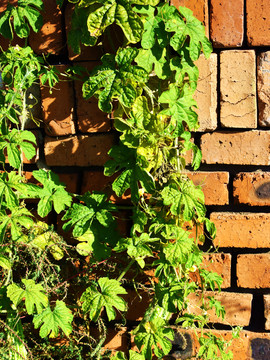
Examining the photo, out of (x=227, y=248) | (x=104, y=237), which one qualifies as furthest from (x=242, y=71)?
(x=104, y=237)

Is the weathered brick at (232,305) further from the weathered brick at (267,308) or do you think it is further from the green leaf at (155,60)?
the green leaf at (155,60)

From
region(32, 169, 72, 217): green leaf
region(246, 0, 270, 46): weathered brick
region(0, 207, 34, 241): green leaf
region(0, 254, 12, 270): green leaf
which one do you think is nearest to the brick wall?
region(246, 0, 270, 46): weathered brick

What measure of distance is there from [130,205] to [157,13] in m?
0.64

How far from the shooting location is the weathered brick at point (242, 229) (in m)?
1.56

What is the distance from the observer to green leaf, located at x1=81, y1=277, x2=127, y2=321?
4.47 feet

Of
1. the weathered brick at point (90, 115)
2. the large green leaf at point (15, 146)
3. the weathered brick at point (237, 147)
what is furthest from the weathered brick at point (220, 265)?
the large green leaf at point (15, 146)

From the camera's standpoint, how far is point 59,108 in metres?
1.59

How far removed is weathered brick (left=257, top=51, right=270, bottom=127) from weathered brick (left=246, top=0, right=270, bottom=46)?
5 cm

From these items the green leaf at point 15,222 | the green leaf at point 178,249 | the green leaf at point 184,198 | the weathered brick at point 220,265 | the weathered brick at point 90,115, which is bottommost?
the weathered brick at point 220,265

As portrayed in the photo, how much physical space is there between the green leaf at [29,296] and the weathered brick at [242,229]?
608 mm

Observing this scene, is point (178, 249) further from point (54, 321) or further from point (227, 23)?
point (227, 23)

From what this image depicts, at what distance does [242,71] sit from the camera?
59.3 inches

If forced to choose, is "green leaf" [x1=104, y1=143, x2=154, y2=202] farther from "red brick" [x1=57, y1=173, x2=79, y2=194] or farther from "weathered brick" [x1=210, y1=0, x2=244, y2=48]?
"weathered brick" [x1=210, y1=0, x2=244, y2=48]

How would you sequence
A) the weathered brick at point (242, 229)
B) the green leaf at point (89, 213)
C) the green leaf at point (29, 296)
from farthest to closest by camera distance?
the weathered brick at point (242, 229) < the green leaf at point (89, 213) < the green leaf at point (29, 296)
